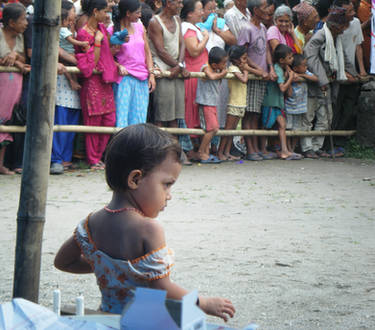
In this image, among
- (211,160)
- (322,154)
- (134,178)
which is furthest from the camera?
(322,154)

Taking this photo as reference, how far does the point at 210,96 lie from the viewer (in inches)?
362

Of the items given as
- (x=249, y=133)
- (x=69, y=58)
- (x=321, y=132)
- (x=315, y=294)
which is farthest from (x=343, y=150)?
(x=315, y=294)

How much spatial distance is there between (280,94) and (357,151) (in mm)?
1739

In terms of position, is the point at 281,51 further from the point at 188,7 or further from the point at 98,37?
A: the point at 98,37

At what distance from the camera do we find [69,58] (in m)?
8.16

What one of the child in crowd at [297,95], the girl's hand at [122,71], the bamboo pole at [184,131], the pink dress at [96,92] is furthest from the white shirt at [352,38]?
the pink dress at [96,92]

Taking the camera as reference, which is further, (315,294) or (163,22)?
(163,22)

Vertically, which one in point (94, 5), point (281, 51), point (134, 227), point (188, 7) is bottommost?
point (134, 227)

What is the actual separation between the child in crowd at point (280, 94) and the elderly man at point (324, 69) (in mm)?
518

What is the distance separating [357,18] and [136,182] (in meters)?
9.56

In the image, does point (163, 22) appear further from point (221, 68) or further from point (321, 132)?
point (321, 132)

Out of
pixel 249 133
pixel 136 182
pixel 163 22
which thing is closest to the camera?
pixel 136 182

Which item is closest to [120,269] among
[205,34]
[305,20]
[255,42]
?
[205,34]

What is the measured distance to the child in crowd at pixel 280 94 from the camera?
9.73m
